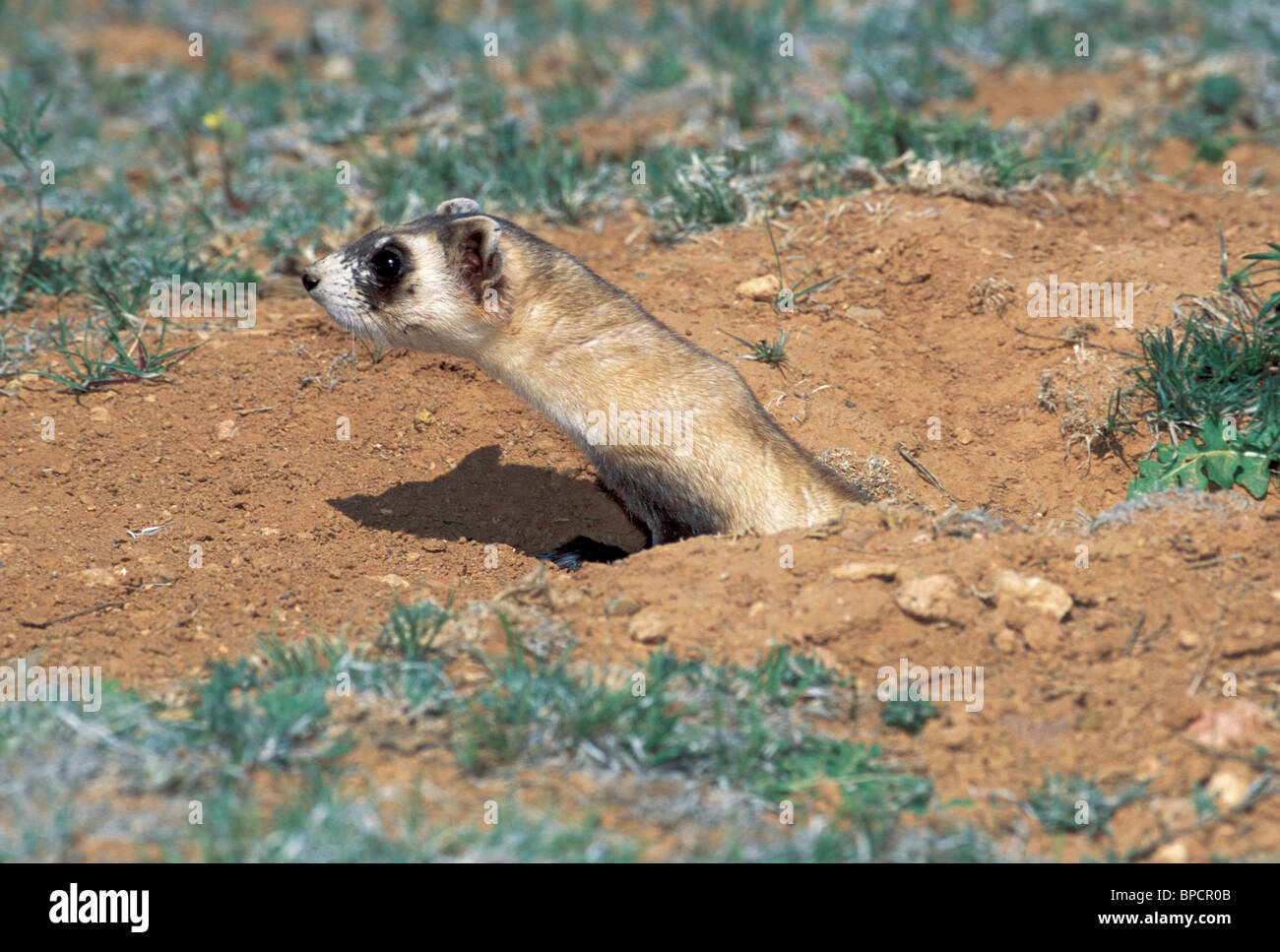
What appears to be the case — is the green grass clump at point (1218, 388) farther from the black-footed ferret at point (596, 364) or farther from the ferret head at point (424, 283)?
the ferret head at point (424, 283)

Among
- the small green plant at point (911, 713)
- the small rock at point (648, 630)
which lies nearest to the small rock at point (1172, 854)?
the small green plant at point (911, 713)

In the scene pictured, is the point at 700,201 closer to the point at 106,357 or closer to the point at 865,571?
the point at 106,357

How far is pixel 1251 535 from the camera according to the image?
12.7 feet

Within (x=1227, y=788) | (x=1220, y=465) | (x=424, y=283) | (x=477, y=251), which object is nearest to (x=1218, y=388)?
(x=1220, y=465)

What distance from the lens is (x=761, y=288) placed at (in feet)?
19.4

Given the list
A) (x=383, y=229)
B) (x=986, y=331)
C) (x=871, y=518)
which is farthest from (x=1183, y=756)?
(x=383, y=229)

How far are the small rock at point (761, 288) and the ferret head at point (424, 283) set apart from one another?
1.64 metres

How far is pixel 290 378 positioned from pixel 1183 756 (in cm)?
416

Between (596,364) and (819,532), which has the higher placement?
(596,364)

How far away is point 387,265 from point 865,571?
217cm

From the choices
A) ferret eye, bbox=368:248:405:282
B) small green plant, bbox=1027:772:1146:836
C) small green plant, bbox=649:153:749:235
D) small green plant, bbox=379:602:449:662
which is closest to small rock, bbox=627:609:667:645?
small green plant, bbox=379:602:449:662

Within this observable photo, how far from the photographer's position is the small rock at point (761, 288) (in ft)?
19.4

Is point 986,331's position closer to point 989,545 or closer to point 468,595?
point 989,545

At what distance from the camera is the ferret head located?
461 centimetres
